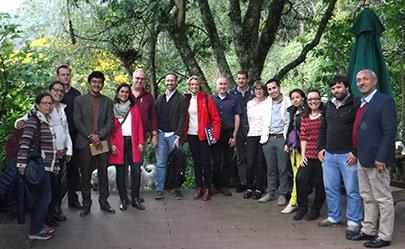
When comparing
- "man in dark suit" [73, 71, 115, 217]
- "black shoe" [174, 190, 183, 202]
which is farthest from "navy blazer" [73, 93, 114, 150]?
"black shoe" [174, 190, 183, 202]

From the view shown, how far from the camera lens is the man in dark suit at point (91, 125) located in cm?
555

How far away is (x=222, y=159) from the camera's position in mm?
6766

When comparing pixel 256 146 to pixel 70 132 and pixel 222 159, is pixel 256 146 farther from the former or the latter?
pixel 70 132

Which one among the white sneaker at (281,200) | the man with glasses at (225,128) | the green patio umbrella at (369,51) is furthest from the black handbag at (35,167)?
the green patio umbrella at (369,51)

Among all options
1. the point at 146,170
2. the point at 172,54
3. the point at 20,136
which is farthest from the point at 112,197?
the point at 172,54

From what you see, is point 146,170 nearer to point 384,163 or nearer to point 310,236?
point 310,236

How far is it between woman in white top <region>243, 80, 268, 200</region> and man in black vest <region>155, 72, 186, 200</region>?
3.06 ft

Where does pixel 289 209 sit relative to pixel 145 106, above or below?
below

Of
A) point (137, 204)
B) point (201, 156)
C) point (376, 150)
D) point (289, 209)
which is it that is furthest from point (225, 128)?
point (376, 150)

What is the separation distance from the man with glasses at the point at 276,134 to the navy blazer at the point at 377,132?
1.65 metres

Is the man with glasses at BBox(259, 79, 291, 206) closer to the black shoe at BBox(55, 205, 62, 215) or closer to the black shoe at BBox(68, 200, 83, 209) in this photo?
the black shoe at BBox(68, 200, 83, 209)

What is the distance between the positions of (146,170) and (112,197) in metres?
0.77

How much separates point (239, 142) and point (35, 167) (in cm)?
307

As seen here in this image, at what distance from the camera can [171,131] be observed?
6.39 meters
